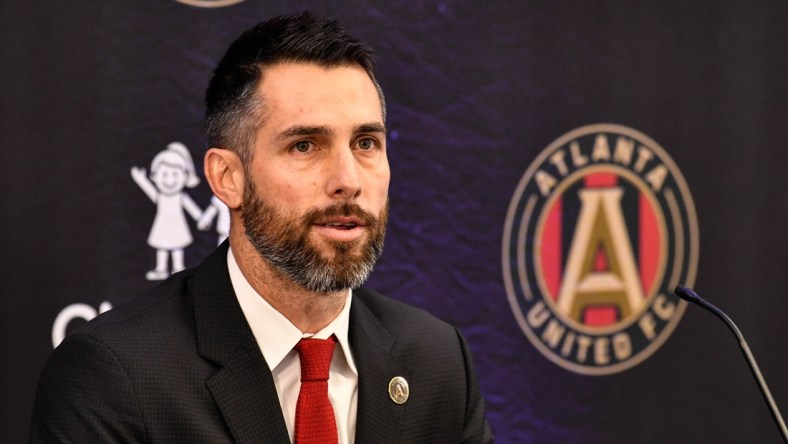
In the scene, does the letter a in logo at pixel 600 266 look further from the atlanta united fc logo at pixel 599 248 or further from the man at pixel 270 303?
the man at pixel 270 303

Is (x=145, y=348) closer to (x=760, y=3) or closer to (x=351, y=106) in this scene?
(x=351, y=106)

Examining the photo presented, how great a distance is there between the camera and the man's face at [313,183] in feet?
6.04

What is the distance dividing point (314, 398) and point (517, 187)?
109cm

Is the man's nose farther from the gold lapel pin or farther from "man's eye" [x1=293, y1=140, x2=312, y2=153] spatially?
the gold lapel pin

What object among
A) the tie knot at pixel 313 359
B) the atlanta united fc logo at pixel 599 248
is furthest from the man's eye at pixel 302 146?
the atlanta united fc logo at pixel 599 248

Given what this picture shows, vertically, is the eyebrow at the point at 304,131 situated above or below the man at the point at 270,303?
above

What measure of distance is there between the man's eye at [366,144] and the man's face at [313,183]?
0.03 m

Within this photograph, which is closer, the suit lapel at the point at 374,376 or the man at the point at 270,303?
the man at the point at 270,303

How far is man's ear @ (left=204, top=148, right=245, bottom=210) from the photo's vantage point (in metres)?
1.94

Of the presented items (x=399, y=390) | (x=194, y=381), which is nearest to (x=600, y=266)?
(x=399, y=390)

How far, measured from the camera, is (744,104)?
2.96 m

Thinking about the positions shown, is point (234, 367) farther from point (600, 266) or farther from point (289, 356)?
point (600, 266)

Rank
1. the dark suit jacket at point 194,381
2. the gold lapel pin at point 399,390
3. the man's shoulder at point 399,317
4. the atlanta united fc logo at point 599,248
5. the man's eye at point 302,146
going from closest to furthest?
the dark suit jacket at point 194,381
the man's eye at point 302,146
the gold lapel pin at point 399,390
the man's shoulder at point 399,317
the atlanta united fc logo at point 599,248

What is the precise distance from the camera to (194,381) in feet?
6.00
